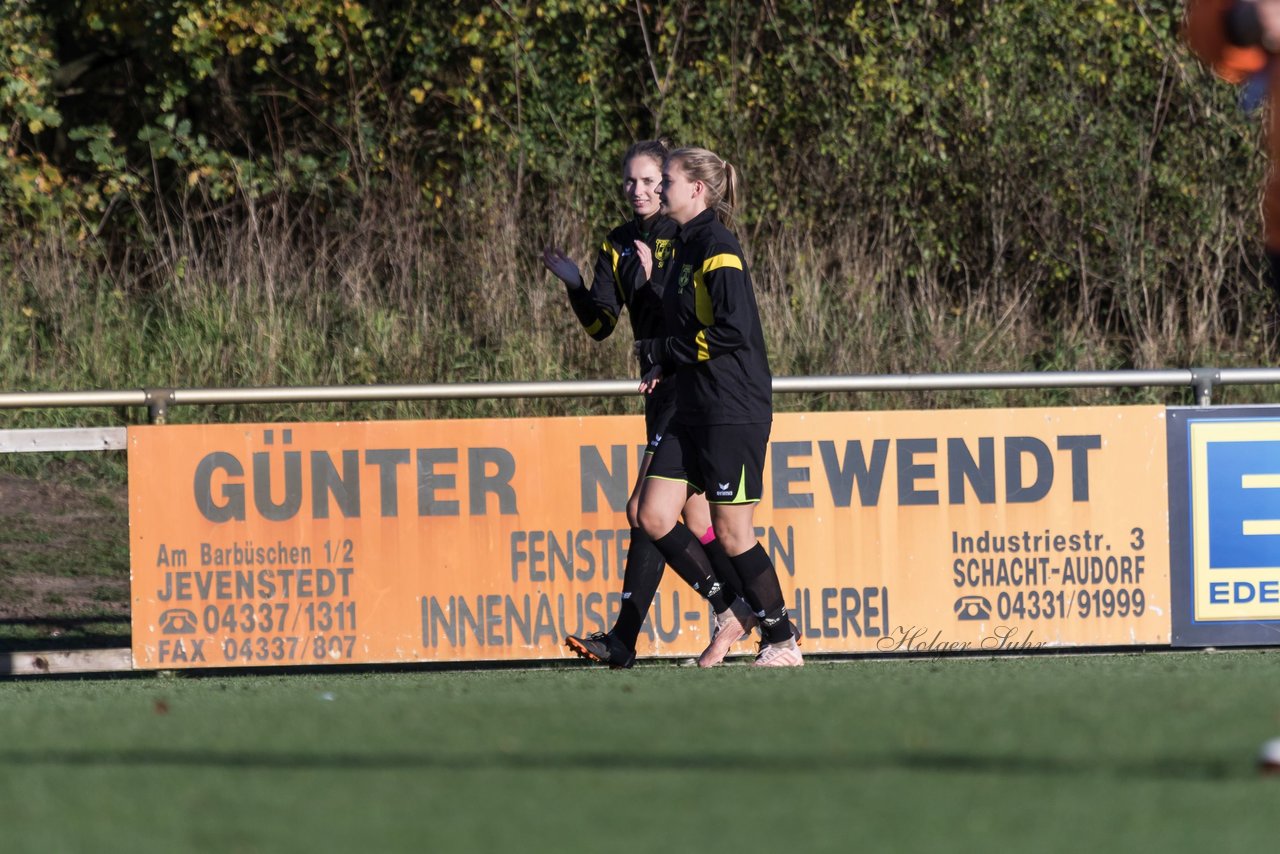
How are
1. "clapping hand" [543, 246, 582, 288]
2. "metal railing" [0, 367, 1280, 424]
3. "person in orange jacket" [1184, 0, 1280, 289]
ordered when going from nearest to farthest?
"person in orange jacket" [1184, 0, 1280, 289], "clapping hand" [543, 246, 582, 288], "metal railing" [0, 367, 1280, 424]

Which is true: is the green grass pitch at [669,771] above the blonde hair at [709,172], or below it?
below

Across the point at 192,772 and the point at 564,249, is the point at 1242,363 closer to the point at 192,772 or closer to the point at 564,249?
the point at 564,249

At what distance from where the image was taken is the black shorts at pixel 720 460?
693 cm

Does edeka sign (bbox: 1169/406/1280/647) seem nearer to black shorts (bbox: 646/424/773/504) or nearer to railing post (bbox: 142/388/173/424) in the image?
black shorts (bbox: 646/424/773/504)

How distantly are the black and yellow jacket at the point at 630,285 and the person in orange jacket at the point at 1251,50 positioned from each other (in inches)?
112

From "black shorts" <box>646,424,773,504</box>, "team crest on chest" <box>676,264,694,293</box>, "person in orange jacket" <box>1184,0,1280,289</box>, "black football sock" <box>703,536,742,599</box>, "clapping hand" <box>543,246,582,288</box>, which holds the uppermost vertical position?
"person in orange jacket" <box>1184,0,1280,289</box>

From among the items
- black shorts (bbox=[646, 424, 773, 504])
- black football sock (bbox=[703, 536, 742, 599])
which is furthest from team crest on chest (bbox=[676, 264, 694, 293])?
black football sock (bbox=[703, 536, 742, 599])

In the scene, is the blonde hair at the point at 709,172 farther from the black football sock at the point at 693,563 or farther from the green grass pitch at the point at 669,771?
the green grass pitch at the point at 669,771

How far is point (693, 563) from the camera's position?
729 centimetres

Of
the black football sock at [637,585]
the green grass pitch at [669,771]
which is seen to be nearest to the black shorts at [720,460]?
the black football sock at [637,585]

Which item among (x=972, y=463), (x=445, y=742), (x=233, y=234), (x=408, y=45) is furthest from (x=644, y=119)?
(x=445, y=742)

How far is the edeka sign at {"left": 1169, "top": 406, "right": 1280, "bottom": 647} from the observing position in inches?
317

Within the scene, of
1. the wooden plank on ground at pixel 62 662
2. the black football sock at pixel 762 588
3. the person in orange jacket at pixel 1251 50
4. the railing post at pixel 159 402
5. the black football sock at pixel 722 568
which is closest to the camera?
the person in orange jacket at pixel 1251 50

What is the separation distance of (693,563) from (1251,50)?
10.9ft
